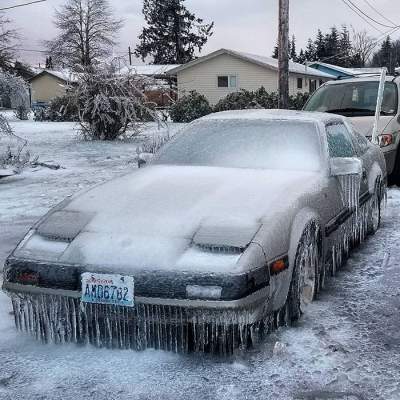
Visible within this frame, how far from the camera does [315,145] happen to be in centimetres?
442

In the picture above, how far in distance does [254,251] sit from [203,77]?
34.6 meters

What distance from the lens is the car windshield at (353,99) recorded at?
880 cm

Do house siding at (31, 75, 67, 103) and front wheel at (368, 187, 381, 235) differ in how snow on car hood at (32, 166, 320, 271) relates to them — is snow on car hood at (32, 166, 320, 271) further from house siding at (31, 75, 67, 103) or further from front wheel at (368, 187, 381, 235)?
house siding at (31, 75, 67, 103)

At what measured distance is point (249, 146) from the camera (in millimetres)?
4477

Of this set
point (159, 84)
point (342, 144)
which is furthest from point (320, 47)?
point (342, 144)

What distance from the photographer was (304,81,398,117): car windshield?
880 cm

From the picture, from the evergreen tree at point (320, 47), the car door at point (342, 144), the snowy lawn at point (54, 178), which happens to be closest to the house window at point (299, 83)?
the snowy lawn at point (54, 178)

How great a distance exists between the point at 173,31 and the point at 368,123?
61.0m

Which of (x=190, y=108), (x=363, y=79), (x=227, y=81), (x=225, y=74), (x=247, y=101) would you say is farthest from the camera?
(x=227, y=81)

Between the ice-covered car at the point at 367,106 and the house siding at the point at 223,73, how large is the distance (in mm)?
27010

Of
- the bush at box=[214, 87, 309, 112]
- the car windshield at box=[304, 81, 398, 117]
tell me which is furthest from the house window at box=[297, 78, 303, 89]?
the car windshield at box=[304, 81, 398, 117]

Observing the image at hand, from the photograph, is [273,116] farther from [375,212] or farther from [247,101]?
[247,101]

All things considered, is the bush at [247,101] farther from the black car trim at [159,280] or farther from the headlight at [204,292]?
the headlight at [204,292]

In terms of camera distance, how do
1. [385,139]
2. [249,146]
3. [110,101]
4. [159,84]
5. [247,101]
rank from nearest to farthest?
[249,146] < [385,139] < [110,101] < [159,84] < [247,101]
